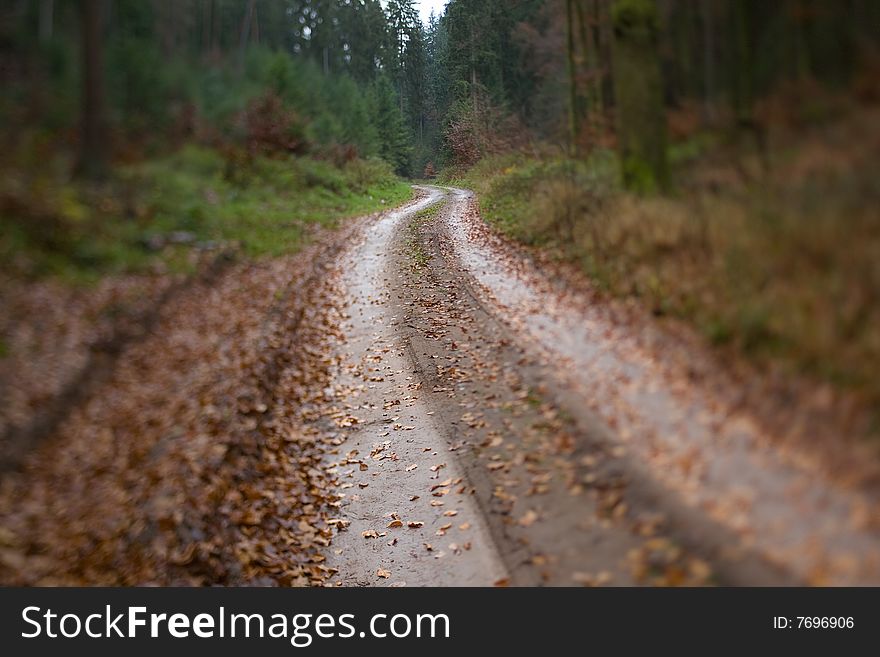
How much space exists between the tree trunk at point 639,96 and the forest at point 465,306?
0.04 metres

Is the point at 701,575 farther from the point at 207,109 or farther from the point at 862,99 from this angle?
the point at 207,109

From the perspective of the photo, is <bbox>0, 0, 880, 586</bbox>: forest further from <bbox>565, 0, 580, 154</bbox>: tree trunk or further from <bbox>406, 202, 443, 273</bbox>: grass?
<bbox>406, 202, 443, 273</bbox>: grass

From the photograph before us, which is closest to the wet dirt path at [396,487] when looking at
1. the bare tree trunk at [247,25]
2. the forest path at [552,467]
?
the forest path at [552,467]

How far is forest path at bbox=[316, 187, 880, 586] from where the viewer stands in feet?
11.4

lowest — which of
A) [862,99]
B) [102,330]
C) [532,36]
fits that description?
[102,330]

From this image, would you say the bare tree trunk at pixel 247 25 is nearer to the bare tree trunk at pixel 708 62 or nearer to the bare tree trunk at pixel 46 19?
the bare tree trunk at pixel 46 19

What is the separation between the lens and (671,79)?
17.0ft

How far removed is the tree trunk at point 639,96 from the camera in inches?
213

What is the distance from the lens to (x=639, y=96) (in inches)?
229

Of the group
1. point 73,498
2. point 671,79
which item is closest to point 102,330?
point 73,498

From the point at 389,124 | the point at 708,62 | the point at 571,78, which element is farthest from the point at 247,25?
the point at 708,62

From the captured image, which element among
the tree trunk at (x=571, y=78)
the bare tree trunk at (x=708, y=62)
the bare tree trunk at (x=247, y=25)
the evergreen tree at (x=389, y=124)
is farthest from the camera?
the evergreen tree at (x=389, y=124)

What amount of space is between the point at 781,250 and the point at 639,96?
110 inches

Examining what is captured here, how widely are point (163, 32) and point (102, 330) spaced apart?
3.84 m
